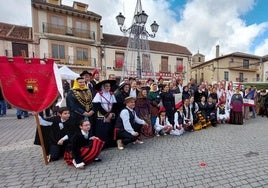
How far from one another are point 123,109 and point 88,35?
60.8 feet

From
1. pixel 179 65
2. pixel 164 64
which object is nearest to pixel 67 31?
pixel 164 64

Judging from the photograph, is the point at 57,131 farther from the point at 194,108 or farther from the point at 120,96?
the point at 194,108

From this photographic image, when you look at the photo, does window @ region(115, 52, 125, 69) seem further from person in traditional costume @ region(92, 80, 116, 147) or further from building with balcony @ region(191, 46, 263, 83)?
building with balcony @ region(191, 46, 263, 83)

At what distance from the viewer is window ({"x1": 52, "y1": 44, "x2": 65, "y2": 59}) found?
62.0ft

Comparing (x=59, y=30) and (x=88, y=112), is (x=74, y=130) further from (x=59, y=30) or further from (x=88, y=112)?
(x=59, y=30)

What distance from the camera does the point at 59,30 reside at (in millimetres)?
19328

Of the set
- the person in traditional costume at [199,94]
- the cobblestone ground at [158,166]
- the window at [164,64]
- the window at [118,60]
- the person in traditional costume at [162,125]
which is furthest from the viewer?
the window at [164,64]

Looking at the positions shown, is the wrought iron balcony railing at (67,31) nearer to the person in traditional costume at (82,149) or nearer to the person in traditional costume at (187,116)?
the person in traditional costume at (187,116)

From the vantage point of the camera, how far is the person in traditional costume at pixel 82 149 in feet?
11.3

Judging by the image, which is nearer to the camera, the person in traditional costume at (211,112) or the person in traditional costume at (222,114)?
the person in traditional costume at (211,112)

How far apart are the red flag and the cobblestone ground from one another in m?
1.29

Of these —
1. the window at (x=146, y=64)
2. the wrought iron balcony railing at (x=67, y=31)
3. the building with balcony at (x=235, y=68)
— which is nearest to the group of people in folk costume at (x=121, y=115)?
the window at (x=146, y=64)

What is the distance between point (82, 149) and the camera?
3.58 meters

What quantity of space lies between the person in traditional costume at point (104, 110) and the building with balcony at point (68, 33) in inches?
576
